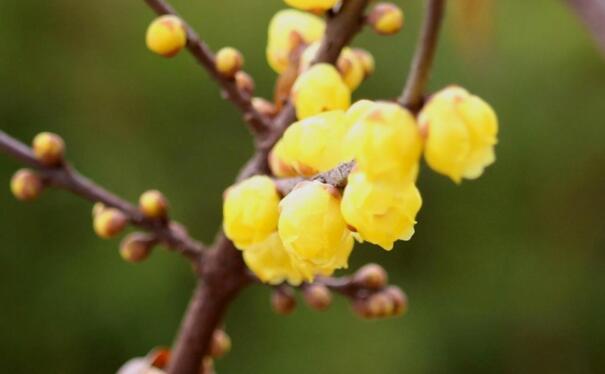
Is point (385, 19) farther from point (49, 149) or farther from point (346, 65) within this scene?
point (49, 149)

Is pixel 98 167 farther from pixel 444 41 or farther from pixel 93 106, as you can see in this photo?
pixel 444 41

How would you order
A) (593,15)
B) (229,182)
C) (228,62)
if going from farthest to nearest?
(229,182), (228,62), (593,15)

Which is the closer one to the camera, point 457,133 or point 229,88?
point 457,133

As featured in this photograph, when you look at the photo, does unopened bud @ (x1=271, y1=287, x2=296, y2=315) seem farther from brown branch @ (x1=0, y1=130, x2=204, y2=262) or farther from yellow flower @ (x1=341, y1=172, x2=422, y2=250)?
yellow flower @ (x1=341, y1=172, x2=422, y2=250)

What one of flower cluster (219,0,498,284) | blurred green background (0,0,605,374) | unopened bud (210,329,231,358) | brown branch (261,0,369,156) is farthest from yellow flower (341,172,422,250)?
blurred green background (0,0,605,374)

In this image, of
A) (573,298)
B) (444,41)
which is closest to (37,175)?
(444,41)

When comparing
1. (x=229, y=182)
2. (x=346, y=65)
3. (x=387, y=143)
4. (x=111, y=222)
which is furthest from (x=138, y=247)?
(x=229, y=182)

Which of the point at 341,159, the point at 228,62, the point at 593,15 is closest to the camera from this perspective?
the point at 593,15
